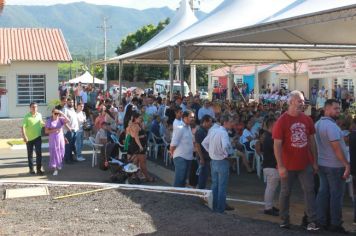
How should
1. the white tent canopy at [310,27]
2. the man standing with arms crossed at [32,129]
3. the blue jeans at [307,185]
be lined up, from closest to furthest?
the blue jeans at [307,185] < the white tent canopy at [310,27] < the man standing with arms crossed at [32,129]

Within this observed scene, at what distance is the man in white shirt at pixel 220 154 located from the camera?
820cm

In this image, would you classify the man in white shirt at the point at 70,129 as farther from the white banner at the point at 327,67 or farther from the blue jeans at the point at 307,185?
the white banner at the point at 327,67

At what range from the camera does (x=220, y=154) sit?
8242mm

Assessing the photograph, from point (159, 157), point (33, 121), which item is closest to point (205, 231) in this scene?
point (33, 121)

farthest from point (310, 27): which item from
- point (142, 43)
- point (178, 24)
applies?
point (142, 43)

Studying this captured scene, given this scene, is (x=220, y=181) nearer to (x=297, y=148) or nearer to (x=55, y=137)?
(x=297, y=148)

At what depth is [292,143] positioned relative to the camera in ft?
22.8

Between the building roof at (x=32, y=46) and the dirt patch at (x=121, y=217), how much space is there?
1774 centimetres

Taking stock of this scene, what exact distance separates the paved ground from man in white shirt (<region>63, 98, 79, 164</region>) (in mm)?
370

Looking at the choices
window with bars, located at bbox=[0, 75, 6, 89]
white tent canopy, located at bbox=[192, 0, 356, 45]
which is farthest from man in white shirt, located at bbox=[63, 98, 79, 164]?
window with bars, located at bbox=[0, 75, 6, 89]

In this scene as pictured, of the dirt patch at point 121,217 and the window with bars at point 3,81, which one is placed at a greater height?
the window with bars at point 3,81

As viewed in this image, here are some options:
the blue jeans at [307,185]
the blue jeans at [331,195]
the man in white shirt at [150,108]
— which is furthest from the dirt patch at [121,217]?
the man in white shirt at [150,108]

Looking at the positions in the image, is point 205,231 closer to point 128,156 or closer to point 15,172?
point 128,156

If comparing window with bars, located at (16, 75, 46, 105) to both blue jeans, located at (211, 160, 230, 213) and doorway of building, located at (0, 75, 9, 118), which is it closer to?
doorway of building, located at (0, 75, 9, 118)
